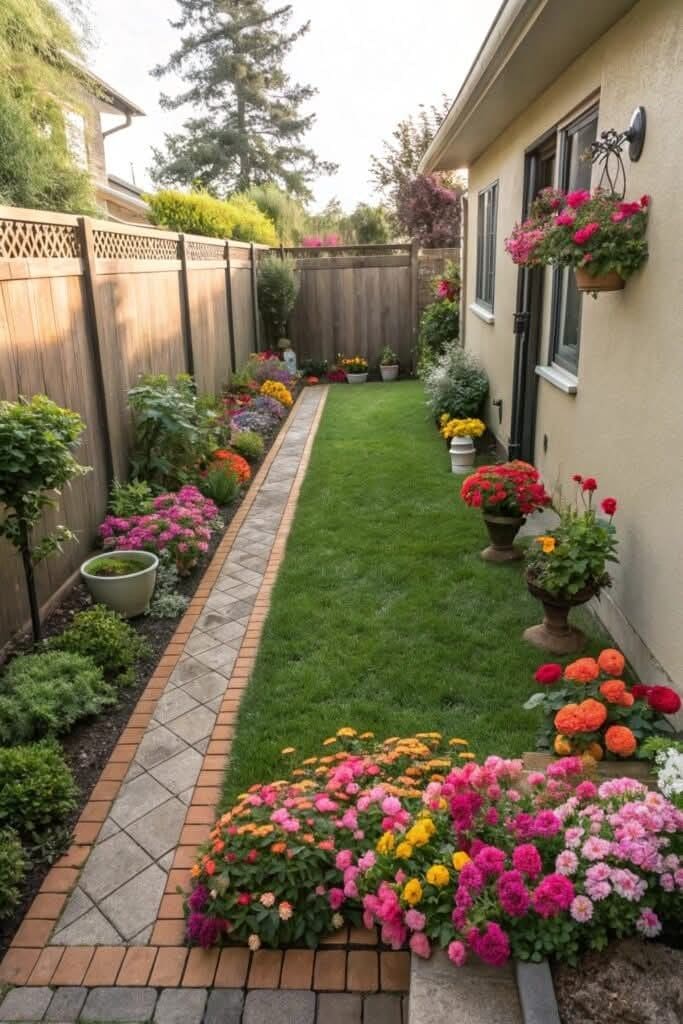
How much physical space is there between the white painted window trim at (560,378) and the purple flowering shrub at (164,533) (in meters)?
2.62

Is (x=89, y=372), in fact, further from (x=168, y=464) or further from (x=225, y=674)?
(x=225, y=674)

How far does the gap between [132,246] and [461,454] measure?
346cm

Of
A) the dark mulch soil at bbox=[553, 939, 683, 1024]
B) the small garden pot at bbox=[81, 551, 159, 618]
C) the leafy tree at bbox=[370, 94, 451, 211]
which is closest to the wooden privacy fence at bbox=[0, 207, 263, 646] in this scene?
the small garden pot at bbox=[81, 551, 159, 618]

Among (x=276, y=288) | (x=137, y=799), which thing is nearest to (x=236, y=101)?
(x=276, y=288)

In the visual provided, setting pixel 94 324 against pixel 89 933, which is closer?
pixel 89 933

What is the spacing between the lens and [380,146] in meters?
21.5

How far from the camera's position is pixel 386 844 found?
7.02 ft

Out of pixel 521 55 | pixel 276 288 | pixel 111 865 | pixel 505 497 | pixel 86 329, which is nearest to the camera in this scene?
pixel 111 865

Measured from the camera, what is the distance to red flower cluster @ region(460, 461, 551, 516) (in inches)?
187

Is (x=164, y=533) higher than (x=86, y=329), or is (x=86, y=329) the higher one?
(x=86, y=329)

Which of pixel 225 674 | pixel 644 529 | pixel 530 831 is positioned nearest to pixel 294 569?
pixel 225 674

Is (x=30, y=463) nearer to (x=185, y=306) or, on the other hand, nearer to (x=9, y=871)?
(x=9, y=871)

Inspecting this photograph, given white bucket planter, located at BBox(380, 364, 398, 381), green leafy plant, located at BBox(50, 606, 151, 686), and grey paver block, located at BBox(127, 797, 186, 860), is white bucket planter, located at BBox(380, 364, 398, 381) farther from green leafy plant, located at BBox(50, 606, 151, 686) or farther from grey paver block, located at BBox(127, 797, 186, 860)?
grey paver block, located at BBox(127, 797, 186, 860)

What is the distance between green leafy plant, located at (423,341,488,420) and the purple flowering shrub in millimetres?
4040
